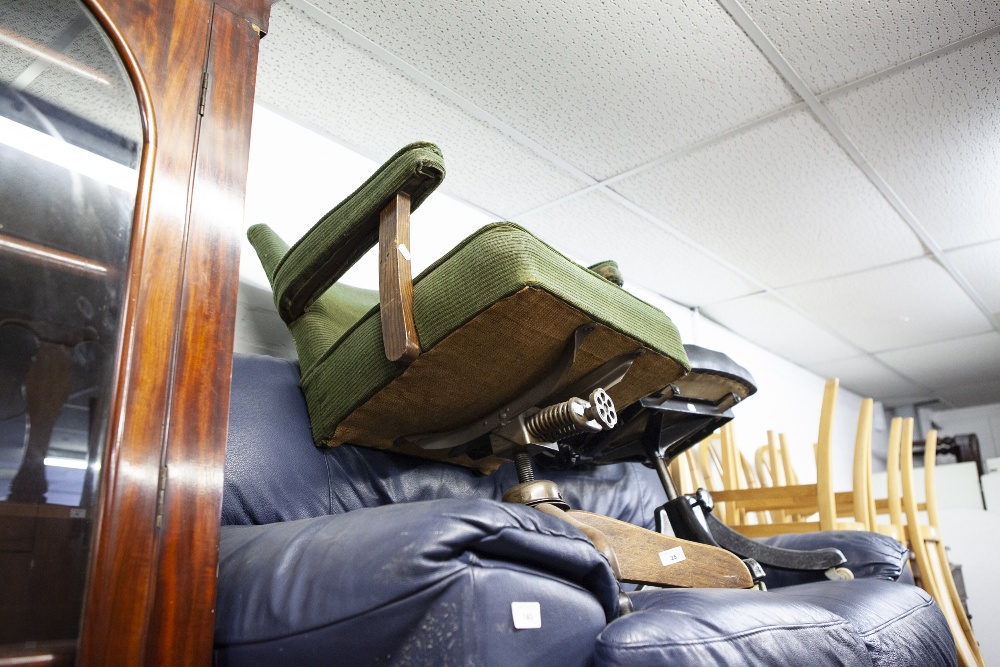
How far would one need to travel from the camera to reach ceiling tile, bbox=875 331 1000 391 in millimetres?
4422

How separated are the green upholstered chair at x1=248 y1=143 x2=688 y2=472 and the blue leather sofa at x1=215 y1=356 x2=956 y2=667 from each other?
23 cm

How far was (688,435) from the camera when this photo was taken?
1641 mm

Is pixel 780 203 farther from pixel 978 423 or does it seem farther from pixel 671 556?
pixel 978 423

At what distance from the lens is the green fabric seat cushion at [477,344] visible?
96 cm

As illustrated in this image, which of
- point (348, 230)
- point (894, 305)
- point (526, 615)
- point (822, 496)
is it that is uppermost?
point (894, 305)

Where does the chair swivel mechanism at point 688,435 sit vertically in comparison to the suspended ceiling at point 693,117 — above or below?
below

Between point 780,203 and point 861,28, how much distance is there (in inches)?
35.5

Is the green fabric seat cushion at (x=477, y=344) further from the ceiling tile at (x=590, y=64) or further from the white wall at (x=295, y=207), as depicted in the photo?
the ceiling tile at (x=590, y=64)

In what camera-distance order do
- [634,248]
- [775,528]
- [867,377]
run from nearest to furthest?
1. [775,528]
2. [634,248]
3. [867,377]

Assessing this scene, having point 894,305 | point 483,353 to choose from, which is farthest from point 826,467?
point 894,305

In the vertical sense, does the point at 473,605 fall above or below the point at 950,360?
below

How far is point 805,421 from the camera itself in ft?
15.0

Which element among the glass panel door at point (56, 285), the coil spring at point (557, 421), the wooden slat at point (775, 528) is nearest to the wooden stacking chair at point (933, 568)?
the wooden slat at point (775, 528)

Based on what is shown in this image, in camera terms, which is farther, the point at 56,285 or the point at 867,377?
the point at 867,377
